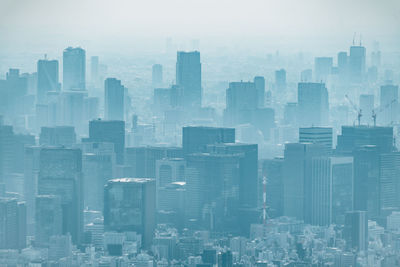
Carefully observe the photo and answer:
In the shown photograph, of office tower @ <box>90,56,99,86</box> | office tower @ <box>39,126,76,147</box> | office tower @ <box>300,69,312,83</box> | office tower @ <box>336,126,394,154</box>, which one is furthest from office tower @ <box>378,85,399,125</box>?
office tower @ <box>39,126,76,147</box>

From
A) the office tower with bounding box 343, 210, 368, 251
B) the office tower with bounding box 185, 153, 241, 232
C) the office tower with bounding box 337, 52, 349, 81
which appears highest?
the office tower with bounding box 337, 52, 349, 81

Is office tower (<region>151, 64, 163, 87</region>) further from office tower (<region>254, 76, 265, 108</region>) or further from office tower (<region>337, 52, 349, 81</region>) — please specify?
office tower (<region>337, 52, 349, 81</region>)

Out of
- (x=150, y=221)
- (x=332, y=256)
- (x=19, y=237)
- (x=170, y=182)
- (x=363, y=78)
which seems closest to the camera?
(x=332, y=256)

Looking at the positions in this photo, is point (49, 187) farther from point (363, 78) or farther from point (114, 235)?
point (363, 78)

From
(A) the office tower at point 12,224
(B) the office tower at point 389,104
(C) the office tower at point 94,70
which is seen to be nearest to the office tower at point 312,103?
(B) the office tower at point 389,104

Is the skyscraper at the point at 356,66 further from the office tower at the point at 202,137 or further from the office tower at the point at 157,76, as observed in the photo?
the office tower at the point at 157,76

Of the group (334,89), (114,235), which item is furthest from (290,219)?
(334,89)
